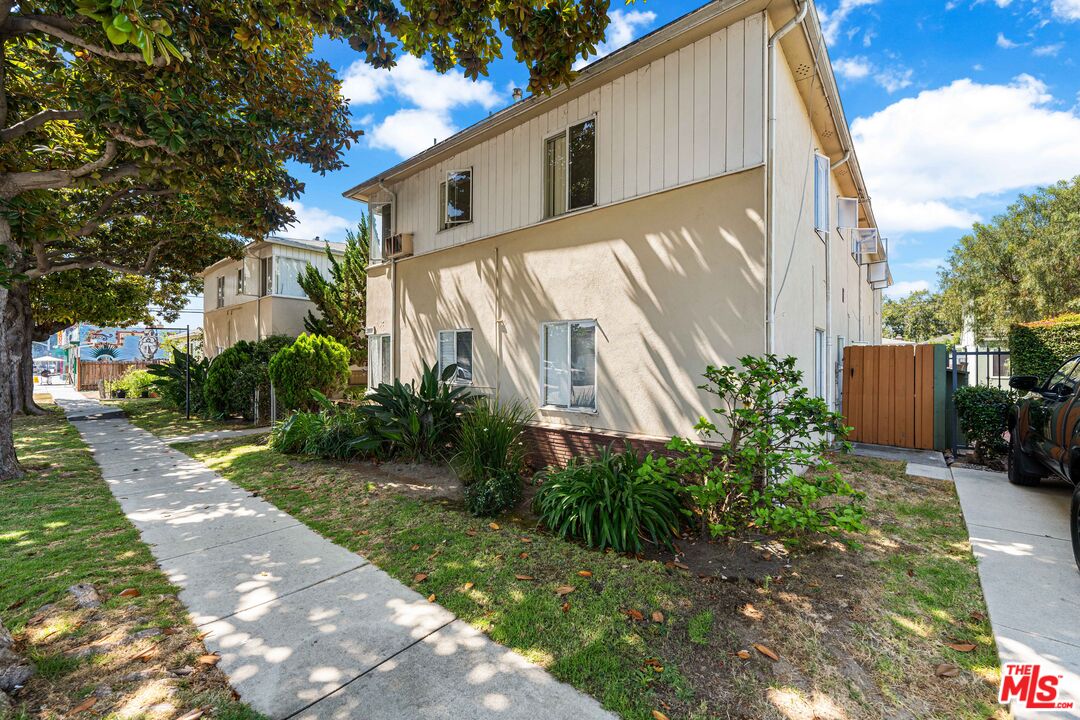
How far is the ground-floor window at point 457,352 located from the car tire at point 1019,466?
→ 8280 mm

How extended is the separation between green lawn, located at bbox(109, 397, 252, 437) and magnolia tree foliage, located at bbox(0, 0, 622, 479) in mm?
4398

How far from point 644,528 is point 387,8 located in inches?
242

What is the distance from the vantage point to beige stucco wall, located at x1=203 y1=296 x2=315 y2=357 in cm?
1657

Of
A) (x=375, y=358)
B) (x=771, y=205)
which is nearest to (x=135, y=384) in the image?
(x=375, y=358)

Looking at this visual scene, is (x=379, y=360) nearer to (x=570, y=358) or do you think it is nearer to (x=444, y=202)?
(x=444, y=202)

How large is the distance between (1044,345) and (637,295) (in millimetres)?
10145

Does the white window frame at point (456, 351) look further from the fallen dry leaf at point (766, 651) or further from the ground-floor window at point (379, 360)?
the fallen dry leaf at point (766, 651)

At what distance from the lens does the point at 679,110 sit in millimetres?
6121

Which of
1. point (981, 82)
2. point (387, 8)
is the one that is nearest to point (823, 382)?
point (387, 8)

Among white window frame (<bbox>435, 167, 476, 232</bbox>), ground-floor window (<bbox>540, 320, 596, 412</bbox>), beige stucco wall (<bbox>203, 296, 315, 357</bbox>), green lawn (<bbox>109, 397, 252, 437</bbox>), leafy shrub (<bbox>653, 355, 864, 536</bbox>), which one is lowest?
green lawn (<bbox>109, 397, 252, 437</bbox>)

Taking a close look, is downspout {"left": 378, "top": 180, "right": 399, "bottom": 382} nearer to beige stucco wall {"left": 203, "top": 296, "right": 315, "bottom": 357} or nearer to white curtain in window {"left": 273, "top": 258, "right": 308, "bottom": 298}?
white curtain in window {"left": 273, "top": 258, "right": 308, "bottom": 298}

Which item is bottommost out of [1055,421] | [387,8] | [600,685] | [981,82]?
[600,685]

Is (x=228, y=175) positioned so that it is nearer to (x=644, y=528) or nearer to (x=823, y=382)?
(x=644, y=528)
